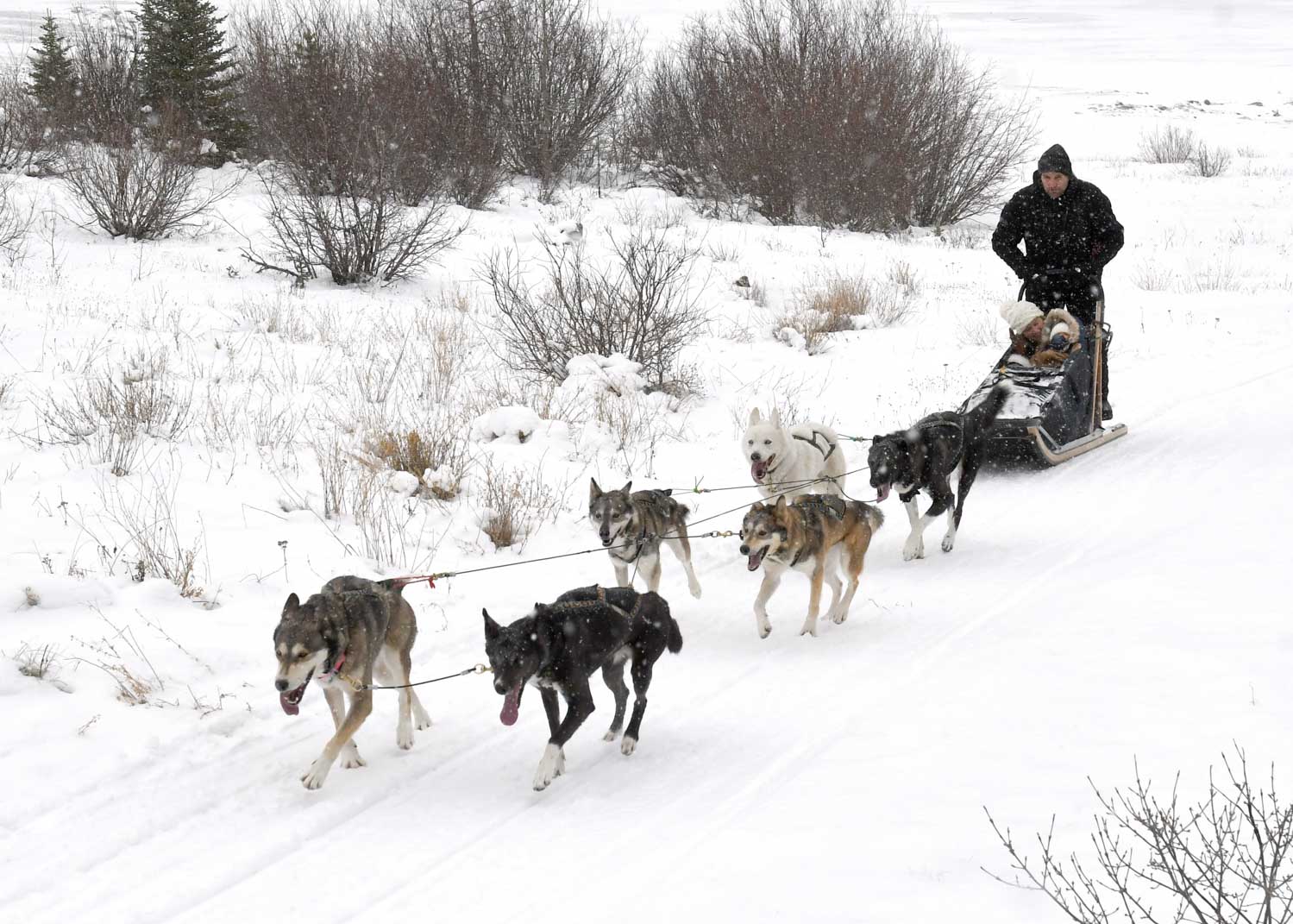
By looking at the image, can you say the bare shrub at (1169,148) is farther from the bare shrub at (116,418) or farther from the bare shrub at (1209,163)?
the bare shrub at (116,418)

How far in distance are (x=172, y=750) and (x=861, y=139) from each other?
69.7 ft

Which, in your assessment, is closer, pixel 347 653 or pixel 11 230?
pixel 347 653

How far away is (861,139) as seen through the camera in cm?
2289

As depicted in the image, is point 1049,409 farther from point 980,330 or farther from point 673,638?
point 980,330

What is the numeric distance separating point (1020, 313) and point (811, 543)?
13.2ft

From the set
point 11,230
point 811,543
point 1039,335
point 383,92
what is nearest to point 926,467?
point 811,543

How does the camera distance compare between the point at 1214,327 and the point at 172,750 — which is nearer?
the point at 172,750

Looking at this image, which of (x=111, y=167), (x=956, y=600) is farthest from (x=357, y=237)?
(x=956, y=600)

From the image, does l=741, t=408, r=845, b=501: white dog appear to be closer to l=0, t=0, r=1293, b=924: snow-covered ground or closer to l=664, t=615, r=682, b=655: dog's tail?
l=0, t=0, r=1293, b=924: snow-covered ground

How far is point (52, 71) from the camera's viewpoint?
72.7 ft

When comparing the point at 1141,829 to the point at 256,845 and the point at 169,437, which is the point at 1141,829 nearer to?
the point at 256,845

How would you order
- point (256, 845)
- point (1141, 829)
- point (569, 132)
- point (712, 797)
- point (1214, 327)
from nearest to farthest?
point (1141, 829) → point (256, 845) → point (712, 797) → point (1214, 327) → point (569, 132)

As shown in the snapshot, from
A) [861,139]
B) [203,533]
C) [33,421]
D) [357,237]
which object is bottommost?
[203,533]

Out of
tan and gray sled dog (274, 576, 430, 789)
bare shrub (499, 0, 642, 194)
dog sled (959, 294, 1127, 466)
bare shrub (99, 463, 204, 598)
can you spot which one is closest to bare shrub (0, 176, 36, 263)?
bare shrub (99, 463, 204, 598)
